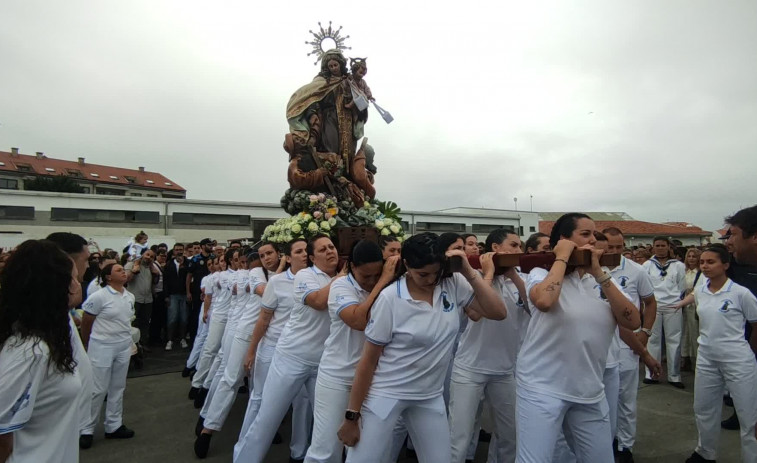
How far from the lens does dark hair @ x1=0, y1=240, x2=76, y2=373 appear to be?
2.15 m

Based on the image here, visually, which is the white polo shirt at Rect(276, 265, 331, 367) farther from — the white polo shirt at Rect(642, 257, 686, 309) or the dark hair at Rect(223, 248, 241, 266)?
the white polo shirt at Rect(642, 257, 686, 309)

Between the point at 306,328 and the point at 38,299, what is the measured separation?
2.09 m

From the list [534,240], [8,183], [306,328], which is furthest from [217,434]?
[8,183]

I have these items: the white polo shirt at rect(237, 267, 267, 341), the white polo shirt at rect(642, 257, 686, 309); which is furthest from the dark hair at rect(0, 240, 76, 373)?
the white polo shirt at rect(642, 257, 686, 309)

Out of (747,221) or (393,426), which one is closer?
(393,426)

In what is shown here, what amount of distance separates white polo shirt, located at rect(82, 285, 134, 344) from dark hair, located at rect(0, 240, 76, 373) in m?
3.38

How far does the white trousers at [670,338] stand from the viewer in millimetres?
7285

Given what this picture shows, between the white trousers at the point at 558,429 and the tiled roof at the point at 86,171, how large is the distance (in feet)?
192

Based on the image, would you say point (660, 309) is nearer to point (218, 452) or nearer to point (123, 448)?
point (218, 452)

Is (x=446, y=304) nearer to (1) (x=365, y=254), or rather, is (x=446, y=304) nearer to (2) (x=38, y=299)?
(1) (x=365, y=254)

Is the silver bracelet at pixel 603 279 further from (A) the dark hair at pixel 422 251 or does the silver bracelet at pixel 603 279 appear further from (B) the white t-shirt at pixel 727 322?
(B) the white t-shirt at pixel 727 322

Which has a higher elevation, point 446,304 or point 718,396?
point 446,304

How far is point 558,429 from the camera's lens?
111 inches

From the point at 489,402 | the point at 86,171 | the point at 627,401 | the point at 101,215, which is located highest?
the point at 86,171
